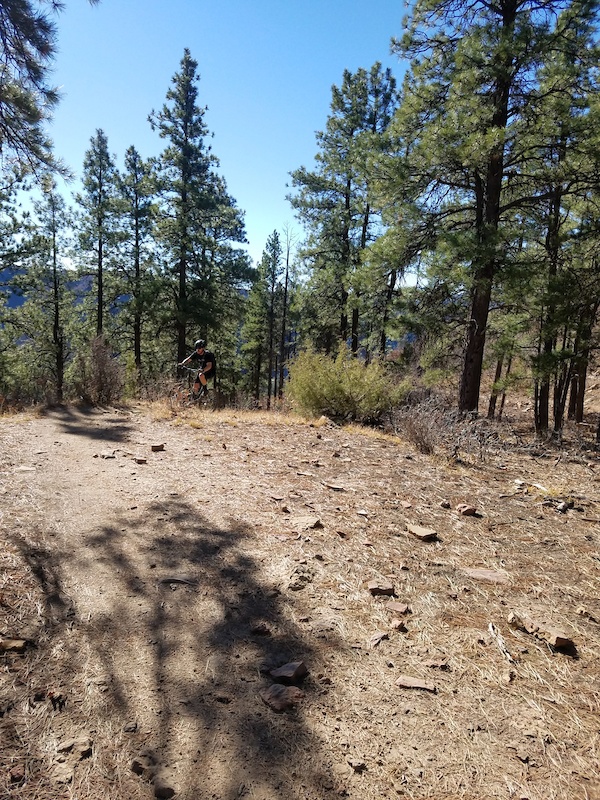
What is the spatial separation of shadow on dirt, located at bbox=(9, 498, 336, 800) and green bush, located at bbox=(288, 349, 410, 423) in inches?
214

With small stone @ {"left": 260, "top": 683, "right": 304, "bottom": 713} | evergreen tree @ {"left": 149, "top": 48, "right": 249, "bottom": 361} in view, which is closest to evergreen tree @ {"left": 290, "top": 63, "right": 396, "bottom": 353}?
evergreen tree @ {"left": 149, "top": 48, "right": 249, "bottom": 361}

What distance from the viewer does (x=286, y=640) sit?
2174 millimetres

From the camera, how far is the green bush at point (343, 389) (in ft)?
27.2

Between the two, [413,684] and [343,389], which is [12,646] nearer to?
[413,684]

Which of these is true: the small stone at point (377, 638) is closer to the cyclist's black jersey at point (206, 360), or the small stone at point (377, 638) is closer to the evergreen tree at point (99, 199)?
the cyclist's black jersey at point (206, 360)

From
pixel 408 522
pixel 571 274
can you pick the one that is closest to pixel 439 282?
pixel 571 274

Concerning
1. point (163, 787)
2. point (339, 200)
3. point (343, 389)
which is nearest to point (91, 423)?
point (343, 389)

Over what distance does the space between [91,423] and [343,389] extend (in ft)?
14.0

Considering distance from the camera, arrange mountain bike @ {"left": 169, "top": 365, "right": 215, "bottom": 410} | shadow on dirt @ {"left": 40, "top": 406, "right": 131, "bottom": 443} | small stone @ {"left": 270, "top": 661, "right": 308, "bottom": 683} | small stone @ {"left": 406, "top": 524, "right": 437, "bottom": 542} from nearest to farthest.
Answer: small stone @ {"left": 270, "top": 661, "right": 308, "bottom": 683} < small stone @ {"left": 406, "top": 524, "right": 437, "bottom": 542} < shadow on dirt @ {"left": 40, "top": 406, "right": 131, "bottom": 443} < mountain bike @ {"left": 169, "top": 365, "right": 215, "bottom": 410}

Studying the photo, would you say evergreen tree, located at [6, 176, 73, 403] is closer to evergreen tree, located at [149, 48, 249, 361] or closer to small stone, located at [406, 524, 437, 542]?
evergreen tree, located at [149, 48, 249, 361]

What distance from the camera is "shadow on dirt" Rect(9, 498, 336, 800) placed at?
1.54 metres

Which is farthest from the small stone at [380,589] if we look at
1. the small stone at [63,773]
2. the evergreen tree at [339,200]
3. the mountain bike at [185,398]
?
the evergreen tree at [339,200]

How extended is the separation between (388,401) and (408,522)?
497 cm

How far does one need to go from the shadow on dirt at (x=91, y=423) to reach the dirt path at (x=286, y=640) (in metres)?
1.94
